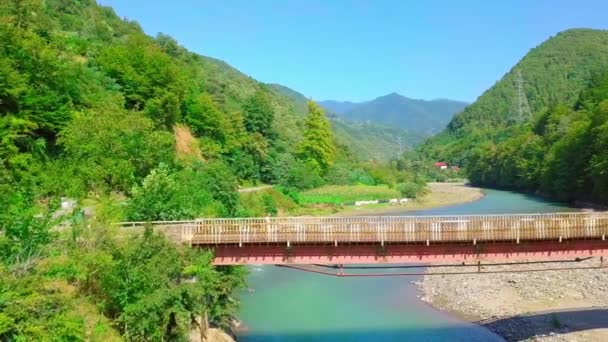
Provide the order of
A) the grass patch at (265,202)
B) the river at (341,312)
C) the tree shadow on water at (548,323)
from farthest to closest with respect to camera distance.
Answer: the grass patch at (265,202), the river at (341,312), the tree shadow on water at (548,323)

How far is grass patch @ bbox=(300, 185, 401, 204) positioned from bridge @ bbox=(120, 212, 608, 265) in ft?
189

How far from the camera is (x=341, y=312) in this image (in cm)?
3559

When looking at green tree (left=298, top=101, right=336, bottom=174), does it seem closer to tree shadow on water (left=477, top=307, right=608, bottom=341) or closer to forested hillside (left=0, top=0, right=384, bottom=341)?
forested hillside (left=0, top=0, right=384, bottom=341)

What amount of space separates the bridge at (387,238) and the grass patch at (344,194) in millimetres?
57575

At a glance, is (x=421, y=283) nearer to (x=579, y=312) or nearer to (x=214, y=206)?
(x=579, y=312)

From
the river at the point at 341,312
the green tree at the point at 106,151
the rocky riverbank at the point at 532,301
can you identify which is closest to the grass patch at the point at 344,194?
the river at the point at 341,312

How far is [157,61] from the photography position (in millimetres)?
57812

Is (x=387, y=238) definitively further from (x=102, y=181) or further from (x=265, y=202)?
(x=265, y=202)

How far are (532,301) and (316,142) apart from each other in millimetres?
68129

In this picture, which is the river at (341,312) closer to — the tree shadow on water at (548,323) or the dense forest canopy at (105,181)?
the tree shadow on water at (548,323)

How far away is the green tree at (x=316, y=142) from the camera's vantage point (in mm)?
96438

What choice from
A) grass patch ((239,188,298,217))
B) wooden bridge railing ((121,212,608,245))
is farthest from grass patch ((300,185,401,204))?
wooden bridge railing ((121,212,608,245))

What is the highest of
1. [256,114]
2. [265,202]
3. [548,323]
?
[256,114]

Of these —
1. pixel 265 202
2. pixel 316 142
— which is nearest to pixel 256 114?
pixel 316 142
